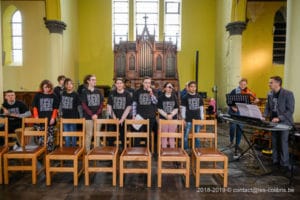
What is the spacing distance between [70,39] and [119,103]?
664 centimetres

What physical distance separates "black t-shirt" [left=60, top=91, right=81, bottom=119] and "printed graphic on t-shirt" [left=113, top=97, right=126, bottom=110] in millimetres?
677

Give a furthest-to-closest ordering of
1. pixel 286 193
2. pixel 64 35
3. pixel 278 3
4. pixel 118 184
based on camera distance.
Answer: pixel 278 3 → pixel 64 35 → pixel 118 184 → pixel 286 193

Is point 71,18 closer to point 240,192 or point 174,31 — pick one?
point 174,31

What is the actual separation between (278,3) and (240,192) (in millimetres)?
9137

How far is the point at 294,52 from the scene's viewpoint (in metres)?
4.96

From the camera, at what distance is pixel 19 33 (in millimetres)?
10281

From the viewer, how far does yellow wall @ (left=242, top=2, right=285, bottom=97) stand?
33.2 ft

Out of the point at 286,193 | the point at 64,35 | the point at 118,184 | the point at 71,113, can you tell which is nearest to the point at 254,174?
the point at 286,193

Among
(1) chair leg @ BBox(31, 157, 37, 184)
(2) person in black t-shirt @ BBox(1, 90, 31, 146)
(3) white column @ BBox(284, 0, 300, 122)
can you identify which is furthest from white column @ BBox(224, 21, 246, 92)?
(1) chair leg @ BBox(31, 157, 37, 184)

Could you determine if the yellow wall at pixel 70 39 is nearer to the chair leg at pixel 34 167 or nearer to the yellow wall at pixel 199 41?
the yellow wall at pixel 199 41

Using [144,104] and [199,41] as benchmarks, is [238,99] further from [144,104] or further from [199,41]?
[199,41]

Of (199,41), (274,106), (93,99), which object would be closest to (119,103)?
(93,99)

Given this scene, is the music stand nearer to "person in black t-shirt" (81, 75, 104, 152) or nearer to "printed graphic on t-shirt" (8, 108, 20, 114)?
"person in black t-shirt" (81, 75, 104, 152)

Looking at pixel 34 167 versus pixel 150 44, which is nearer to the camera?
pixel 34 167
